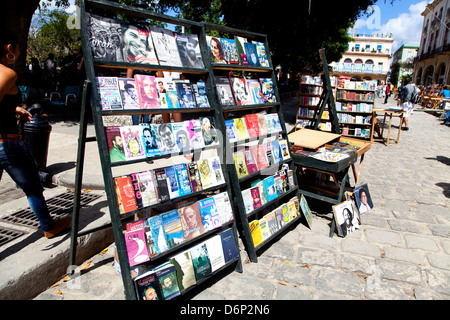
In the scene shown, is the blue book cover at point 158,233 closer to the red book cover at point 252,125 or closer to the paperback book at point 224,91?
the paperback book at point 224,91

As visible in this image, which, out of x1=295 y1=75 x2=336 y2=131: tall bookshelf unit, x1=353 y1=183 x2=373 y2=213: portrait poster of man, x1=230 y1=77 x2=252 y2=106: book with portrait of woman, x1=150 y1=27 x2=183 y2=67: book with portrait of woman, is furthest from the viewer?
x1=295 y1=75 x2=336 y2=131: tall bookshelf unit

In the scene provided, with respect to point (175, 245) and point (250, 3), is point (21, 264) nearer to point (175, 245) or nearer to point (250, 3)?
point (175, 245)

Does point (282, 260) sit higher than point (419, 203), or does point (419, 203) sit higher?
point (282, 260)

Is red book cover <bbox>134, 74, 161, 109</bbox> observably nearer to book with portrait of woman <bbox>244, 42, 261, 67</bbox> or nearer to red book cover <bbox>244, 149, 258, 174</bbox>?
red book cover <bbox>244, 149, 258, 174</bbox>

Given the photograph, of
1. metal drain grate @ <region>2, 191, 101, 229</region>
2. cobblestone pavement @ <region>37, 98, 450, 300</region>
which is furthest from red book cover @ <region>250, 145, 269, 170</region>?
metal drain grate @ <region>2, 191, 101, 229</region>

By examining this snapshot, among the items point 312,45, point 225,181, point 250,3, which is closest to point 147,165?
point 225,181

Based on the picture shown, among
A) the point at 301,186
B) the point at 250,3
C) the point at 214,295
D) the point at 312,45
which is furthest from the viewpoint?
the point at 312,45

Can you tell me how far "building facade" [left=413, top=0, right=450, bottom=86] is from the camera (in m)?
41.7

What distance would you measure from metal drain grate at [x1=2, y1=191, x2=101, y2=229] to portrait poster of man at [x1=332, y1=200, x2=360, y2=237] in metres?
3.21

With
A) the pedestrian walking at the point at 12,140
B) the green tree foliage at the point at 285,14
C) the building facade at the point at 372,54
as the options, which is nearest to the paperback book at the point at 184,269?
the pedestrian walking at the point at 12,140

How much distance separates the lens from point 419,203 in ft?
14.7

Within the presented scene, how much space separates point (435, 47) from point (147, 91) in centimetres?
6047

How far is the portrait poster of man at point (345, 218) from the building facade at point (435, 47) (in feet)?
151

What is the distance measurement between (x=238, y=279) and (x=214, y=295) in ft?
1.02
